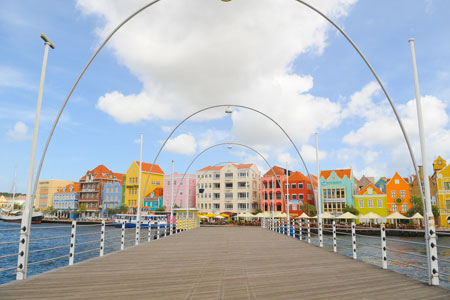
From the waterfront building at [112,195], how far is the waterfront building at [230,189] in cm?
2362

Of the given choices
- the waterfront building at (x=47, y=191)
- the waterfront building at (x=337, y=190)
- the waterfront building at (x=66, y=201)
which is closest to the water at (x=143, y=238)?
the waterfront building at (x=337, y=190)

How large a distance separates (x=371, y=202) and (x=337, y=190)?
638cm

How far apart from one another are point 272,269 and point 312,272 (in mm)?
962

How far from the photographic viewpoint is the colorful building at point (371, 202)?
185 feet

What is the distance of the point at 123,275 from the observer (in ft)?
23.2

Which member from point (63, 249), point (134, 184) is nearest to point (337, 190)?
point (63, 249)

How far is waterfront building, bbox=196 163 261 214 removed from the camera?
71250 mm

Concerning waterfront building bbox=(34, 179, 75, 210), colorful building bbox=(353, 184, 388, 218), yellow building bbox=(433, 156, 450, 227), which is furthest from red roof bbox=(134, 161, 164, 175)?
yellow building bbox=(433, 156, 450, 227)

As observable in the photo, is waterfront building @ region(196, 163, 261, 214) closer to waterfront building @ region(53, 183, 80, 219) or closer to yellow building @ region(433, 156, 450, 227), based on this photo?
yellow building @ region(433, 156, 450, 227)

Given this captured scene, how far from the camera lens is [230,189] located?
73375 millimetres

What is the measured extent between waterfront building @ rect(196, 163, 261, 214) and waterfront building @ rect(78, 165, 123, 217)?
3097 cm

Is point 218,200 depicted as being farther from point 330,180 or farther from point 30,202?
point 30,202

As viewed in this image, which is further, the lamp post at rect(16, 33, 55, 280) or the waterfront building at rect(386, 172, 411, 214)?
the waterfront building at rect(386, 172, 411, 214)

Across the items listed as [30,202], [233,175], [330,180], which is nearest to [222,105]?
[30,202]
